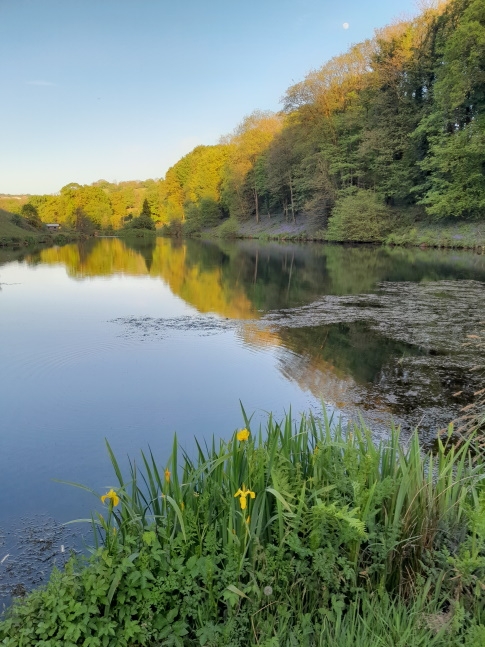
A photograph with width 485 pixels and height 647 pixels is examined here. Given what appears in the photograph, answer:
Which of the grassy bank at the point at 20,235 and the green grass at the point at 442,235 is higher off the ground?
the grassy bank at the point at 20,235

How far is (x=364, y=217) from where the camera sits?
31.9m

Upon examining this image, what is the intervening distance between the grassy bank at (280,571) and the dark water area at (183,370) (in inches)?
24.4

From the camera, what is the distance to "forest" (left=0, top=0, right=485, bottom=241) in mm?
25328

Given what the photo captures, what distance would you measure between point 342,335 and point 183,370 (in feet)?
11.2

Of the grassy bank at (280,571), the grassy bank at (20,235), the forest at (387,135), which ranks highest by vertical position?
the forest at (387,135)

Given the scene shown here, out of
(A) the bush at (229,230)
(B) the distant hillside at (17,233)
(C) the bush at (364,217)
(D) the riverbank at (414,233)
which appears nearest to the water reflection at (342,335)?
(D) the riverbank at (414,233)

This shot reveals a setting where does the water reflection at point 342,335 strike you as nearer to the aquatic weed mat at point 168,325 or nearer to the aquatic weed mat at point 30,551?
the aquatic weed mat at point 168,325

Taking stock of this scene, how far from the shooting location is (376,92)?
32.4 meters

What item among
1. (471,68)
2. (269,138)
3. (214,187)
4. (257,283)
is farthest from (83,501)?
(214,187)

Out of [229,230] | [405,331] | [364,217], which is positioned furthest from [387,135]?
[405,331]

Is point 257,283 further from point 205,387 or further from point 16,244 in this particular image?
point 16,244

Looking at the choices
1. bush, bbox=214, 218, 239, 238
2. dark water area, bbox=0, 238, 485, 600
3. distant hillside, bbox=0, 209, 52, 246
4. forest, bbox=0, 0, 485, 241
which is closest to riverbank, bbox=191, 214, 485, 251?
forest, bbox=0, 0, 485, 241

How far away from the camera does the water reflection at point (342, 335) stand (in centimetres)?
566

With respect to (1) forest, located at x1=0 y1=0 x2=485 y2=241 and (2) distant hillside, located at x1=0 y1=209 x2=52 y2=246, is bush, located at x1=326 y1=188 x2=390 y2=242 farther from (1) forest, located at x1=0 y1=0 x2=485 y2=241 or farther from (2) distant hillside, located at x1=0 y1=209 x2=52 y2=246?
(2) distant hillside, located at x1=0 y1=209 x2=52 y2=246
